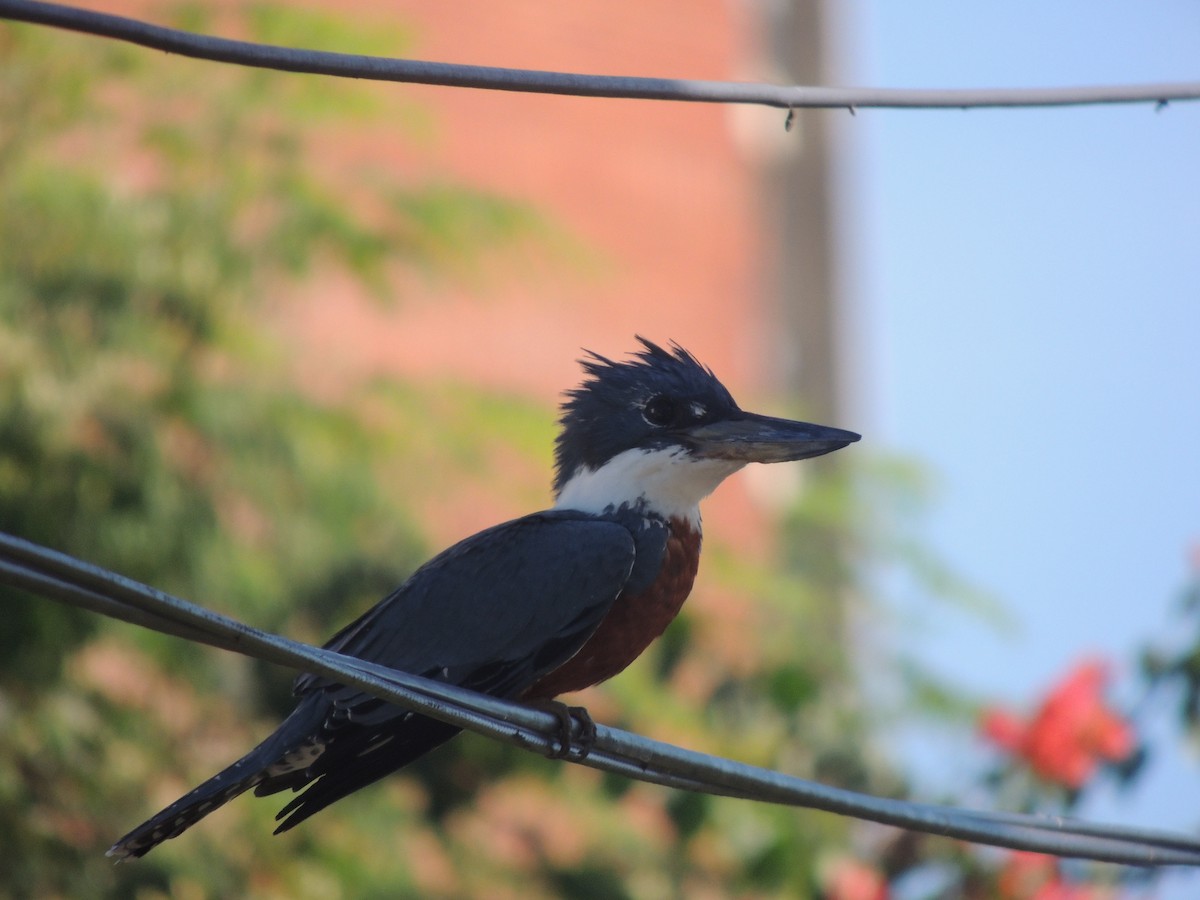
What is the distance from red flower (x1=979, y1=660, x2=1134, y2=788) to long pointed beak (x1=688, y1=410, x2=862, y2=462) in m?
1.95

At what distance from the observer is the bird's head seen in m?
3.63

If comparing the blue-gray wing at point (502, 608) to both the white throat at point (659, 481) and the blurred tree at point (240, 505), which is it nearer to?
the white throat at point (659, 481)

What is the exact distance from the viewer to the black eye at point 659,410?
12.3 ft

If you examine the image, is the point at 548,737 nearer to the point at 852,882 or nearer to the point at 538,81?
the point at 538,81

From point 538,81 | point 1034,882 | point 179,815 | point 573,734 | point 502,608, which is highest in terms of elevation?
point 538,81

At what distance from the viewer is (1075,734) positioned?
195 inches

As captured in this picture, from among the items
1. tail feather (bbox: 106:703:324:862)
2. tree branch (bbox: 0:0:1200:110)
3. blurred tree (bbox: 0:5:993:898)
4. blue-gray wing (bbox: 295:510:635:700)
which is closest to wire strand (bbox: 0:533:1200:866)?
blue-gray wing (bbox: 295:510:635:700)

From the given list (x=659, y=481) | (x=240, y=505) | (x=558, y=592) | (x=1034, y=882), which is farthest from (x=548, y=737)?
(x=240, y=505)

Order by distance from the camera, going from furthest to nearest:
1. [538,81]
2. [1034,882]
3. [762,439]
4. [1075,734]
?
1. [1034,882]
2. [1075,734]
3. [762,439]
4. [538,81]

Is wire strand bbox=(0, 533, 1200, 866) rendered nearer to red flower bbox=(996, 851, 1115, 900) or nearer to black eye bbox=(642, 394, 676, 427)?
black eye bbox=(642, 394, 676, 427)

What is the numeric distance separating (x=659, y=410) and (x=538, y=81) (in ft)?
4.30

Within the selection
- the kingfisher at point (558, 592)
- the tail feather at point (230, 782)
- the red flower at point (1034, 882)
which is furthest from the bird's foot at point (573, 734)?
the red flower at point (1034, 882)

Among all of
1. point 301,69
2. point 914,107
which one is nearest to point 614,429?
point 914,107

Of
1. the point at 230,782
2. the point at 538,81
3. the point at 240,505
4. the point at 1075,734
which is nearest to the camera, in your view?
the point at 538,81
